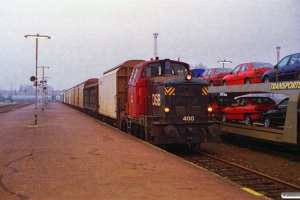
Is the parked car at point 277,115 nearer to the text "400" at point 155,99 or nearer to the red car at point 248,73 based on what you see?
the red car at point 248,73

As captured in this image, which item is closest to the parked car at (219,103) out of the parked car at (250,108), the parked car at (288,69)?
the parked car at (250,108)

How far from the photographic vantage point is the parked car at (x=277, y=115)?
13.1 meters

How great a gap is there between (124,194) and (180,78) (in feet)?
22.9

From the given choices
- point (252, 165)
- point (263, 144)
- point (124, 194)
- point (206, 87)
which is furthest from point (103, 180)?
point (263, 144)

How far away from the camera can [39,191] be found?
6.76m

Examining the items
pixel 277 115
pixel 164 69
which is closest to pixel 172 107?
pixel 164 69

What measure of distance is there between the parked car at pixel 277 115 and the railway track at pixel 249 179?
3.12m

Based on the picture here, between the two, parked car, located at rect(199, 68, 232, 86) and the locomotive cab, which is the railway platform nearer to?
the locomotive cab

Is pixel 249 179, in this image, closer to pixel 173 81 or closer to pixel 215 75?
pixel 173 81

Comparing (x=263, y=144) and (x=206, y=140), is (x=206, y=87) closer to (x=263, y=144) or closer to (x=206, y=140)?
(x=206, y=140)

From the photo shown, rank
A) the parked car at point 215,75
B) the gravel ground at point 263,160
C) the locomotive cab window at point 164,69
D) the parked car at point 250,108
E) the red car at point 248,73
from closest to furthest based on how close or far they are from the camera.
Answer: the gravel ground at point 263,160, the locomotive cab window at point 164,69, the parked car at point 250,108, the red car at point 248,73, the parked car at point 215,75

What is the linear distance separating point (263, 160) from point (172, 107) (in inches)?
149

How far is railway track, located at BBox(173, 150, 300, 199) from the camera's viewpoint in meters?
8.11

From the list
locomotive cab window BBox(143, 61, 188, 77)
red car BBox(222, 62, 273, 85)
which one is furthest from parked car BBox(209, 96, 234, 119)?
locomotive cab window BBox(143, 61, 188, 77)
